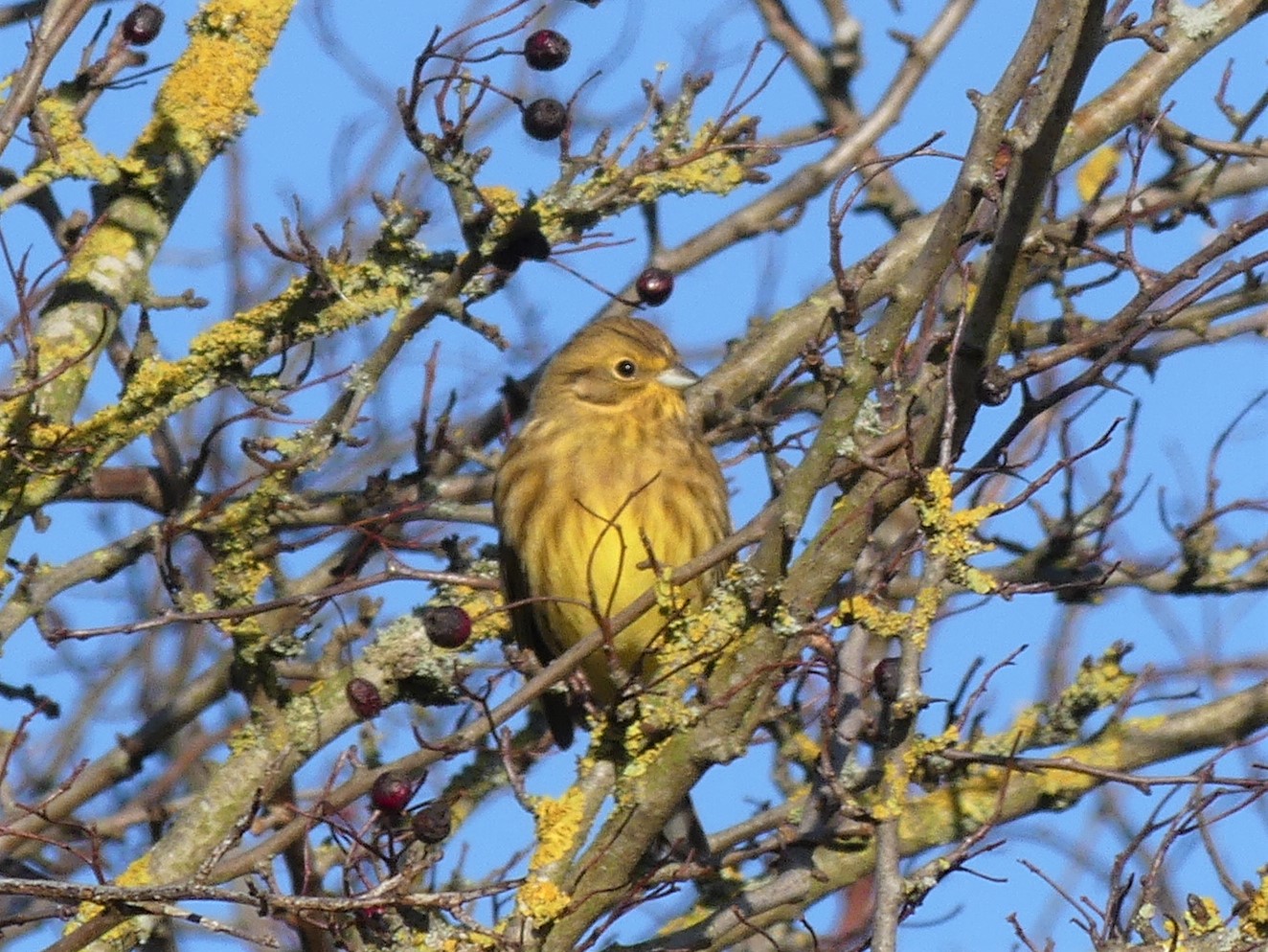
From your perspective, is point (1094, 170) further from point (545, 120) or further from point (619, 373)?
point (545, 120)

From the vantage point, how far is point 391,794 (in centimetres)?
438

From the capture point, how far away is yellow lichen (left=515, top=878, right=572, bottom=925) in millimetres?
4062

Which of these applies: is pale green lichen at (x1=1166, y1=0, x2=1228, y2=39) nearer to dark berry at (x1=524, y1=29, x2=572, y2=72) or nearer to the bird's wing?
dark berry at (x1=524, y1=29, x2=572, y2=72)

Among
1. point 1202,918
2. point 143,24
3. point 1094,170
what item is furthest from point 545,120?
point 1094,170

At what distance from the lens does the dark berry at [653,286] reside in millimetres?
6000

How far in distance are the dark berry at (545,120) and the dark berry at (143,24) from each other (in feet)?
3.18

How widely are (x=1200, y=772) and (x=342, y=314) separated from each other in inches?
99.3

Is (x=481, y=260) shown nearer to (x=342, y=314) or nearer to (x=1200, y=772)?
(x=342, y=314)

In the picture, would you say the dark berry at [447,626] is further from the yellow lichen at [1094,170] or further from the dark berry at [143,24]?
the yellow lichen at [1094,170]

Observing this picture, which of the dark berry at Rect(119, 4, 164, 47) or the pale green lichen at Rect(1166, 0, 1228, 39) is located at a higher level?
the dark berry at Rect(119, 4, 164, 47)

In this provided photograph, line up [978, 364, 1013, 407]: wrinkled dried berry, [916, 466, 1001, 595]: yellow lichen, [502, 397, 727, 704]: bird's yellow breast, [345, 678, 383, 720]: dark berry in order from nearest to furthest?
[916, 466, 1001, 595]: yellow lichen < [978, 364, 1013, 407]: wrinkled dried berry < [345, 678, 383, 720]: dark berry < [502, 397, 727, 704]: bird's yellow breast

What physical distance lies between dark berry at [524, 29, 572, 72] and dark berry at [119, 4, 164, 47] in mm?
947

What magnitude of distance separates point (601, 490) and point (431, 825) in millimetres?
2206

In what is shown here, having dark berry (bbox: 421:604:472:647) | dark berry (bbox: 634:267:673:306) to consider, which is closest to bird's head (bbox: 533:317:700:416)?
dark berry (bbox: 634:267:673:306)
